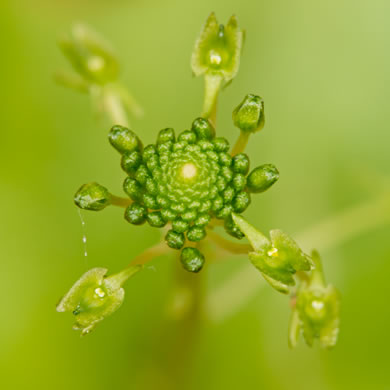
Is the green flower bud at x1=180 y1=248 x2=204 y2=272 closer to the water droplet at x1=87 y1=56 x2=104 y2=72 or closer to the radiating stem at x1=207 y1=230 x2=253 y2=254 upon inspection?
the radiating stem at x1=207 y1=230 x2=253 y2=254

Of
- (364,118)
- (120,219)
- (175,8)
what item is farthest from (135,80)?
(364,118)

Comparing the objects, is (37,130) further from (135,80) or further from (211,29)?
(211,29)

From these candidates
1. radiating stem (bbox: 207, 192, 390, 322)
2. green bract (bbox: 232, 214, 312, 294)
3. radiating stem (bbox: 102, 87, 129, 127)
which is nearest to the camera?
green bract (bbox: 232, 214, 312, 294)

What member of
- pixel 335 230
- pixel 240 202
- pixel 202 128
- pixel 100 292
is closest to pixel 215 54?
pixel 202 128

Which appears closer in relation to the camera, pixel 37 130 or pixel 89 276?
pixel 89 276

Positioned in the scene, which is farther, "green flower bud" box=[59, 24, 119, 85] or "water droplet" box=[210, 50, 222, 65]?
"green flower bud" box=[59, 24, 119, 85]

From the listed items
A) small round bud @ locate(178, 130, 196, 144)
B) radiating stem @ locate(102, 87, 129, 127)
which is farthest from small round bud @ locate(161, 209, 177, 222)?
radiating stem @ locate(102, 87, 129, 127)

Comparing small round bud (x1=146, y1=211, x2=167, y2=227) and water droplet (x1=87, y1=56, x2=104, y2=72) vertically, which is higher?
water droplet (x1=87, y1=56, x2=104, y2=72)

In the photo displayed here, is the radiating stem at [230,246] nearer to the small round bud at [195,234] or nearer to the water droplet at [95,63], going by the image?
the small round bud at [195,234]

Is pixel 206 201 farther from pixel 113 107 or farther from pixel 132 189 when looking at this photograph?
pixel 113 107
